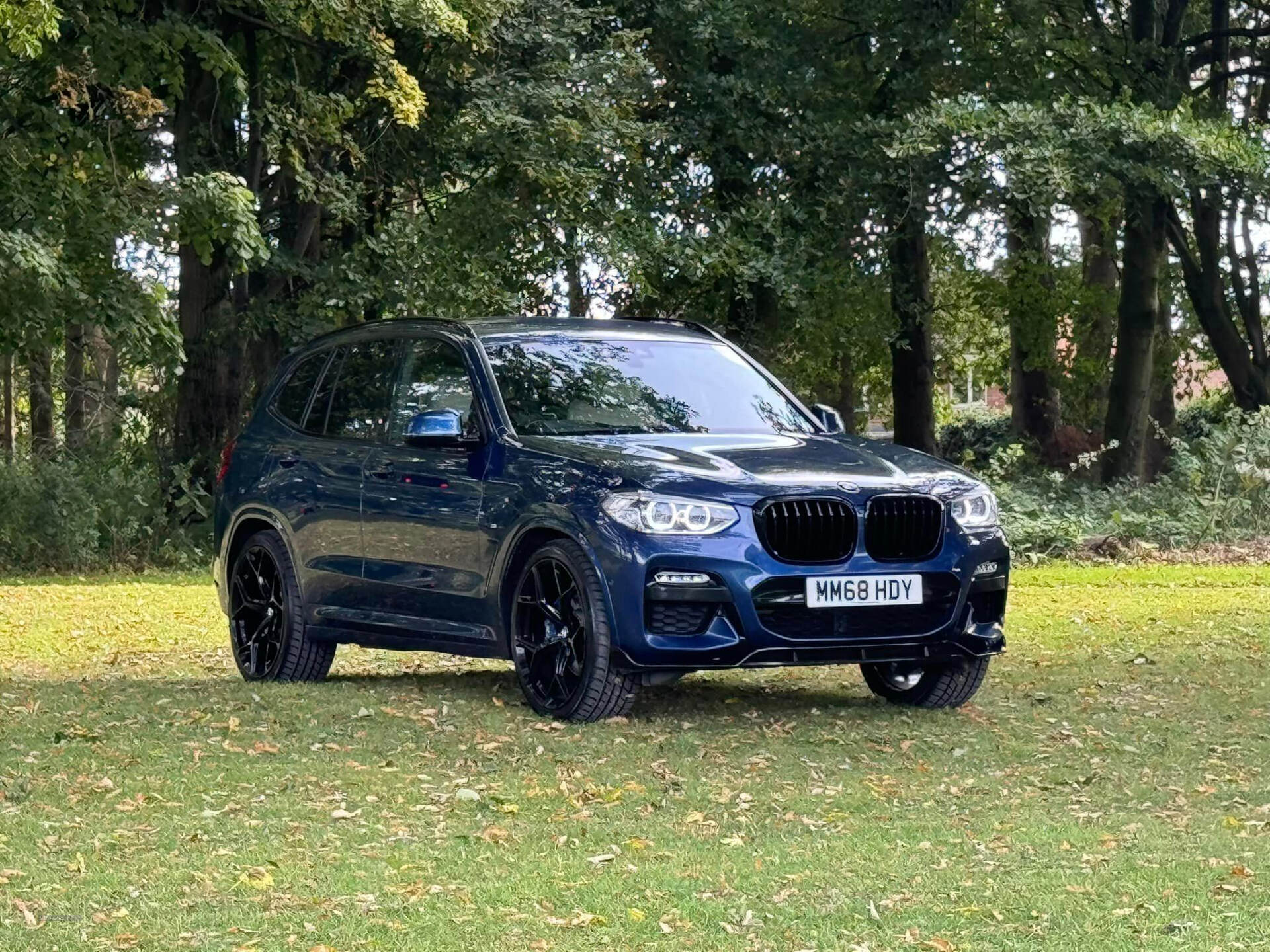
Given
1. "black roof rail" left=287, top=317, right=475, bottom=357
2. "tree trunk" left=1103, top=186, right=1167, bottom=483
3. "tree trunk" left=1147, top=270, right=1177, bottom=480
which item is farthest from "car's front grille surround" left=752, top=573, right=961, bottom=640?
"tree trunk" left=1147, top=270, right=1177, bottom=480

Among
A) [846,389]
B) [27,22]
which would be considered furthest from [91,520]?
[846,389]

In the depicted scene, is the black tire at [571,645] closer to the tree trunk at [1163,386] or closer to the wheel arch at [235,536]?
the wheel arch at [235,536]

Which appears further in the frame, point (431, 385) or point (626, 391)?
point (431, 385)

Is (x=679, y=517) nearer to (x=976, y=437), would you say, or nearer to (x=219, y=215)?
(x=219, y=215)

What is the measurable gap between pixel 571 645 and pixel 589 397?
1.41 meters

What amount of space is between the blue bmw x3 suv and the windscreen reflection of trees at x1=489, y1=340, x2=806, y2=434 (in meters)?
0.01

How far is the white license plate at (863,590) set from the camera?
869 centimetres

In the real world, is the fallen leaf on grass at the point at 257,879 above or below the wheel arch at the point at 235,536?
below

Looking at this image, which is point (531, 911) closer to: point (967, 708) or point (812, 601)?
point (812, 601)

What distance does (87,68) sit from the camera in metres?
19.2

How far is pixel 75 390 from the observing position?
1091 inches

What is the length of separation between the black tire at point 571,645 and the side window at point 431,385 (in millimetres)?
1100

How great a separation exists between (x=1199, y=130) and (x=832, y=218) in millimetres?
4768

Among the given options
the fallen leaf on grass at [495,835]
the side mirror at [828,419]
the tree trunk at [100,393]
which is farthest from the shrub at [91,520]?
the fallen leaf on grass at [495,835]
